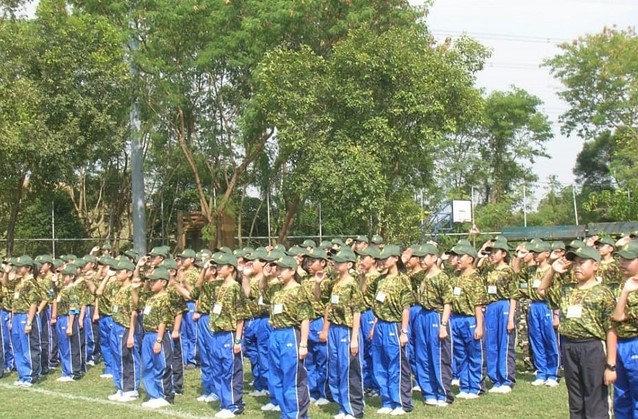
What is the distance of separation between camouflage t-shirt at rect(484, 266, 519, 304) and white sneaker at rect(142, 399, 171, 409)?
4178mm

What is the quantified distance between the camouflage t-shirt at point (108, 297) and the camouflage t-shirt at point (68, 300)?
365mm

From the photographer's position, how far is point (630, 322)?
19.5ft

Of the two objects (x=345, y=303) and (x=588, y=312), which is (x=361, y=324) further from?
(x=588, y=312)

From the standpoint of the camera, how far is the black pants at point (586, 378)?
6.02 metres

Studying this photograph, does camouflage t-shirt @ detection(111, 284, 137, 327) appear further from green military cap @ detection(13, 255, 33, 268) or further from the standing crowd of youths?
green military cap @ detection(13, 255, 33, 268)

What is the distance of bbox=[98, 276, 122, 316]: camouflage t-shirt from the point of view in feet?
34.3

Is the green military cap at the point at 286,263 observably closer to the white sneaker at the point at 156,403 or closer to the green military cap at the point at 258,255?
the green military cap at the point at 258,255

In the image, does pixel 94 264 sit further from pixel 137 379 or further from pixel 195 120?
pixel 195 120

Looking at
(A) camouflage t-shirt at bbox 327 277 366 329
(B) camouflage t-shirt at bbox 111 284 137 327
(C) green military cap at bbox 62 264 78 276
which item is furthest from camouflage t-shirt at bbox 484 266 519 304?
(C) green military cap at bbox 62 264 78 276

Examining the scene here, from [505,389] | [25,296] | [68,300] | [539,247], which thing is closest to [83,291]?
[68,300]

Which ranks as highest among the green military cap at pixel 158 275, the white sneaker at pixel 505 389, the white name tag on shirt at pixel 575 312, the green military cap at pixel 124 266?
the green military cap at pixel 124 266

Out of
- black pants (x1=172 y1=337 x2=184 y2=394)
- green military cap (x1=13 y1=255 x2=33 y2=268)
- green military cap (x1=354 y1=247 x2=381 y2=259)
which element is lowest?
black pants (x1=172 y1=337 x2=184 y2=394)

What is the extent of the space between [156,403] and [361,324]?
261cm

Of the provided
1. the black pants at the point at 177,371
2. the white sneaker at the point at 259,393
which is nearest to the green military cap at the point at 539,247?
the white sneaker at the point at 259,393
